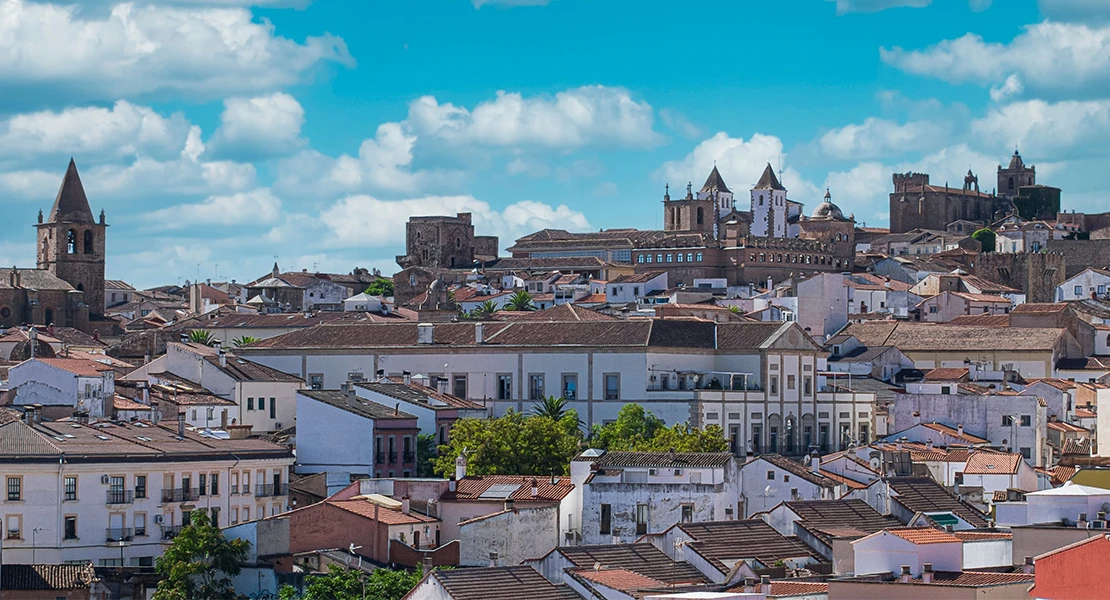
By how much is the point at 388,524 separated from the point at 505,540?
3058 mm

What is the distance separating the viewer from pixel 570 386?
273 feet

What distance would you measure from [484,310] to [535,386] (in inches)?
1347

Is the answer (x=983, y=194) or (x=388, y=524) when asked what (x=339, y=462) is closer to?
(x=388, y=524)

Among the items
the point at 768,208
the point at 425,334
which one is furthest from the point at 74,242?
the point at 425,334

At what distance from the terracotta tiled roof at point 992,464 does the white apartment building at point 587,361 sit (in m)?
12.7

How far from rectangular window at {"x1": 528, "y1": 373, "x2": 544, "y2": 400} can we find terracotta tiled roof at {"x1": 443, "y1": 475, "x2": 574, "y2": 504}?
21728 millimetres

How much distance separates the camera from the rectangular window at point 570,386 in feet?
272

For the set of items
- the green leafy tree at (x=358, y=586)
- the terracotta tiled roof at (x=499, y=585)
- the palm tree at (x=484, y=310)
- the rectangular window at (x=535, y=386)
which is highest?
the palm tree at (x=484, y=310)

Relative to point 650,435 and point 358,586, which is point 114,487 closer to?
point 358,586

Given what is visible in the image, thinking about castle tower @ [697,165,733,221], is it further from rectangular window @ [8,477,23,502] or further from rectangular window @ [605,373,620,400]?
rectangular window @ [8,477,23,502]

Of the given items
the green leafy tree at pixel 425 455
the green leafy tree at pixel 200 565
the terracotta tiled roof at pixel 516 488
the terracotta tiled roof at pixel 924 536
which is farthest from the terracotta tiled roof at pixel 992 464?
the terracotta tiled roof at pixel 924 536

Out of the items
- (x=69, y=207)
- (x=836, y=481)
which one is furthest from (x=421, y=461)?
(x=69, y=207)

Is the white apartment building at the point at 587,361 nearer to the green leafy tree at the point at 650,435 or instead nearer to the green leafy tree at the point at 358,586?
the green leafy tree at the point at 650,435

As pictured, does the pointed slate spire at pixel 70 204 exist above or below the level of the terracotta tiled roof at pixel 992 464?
above
